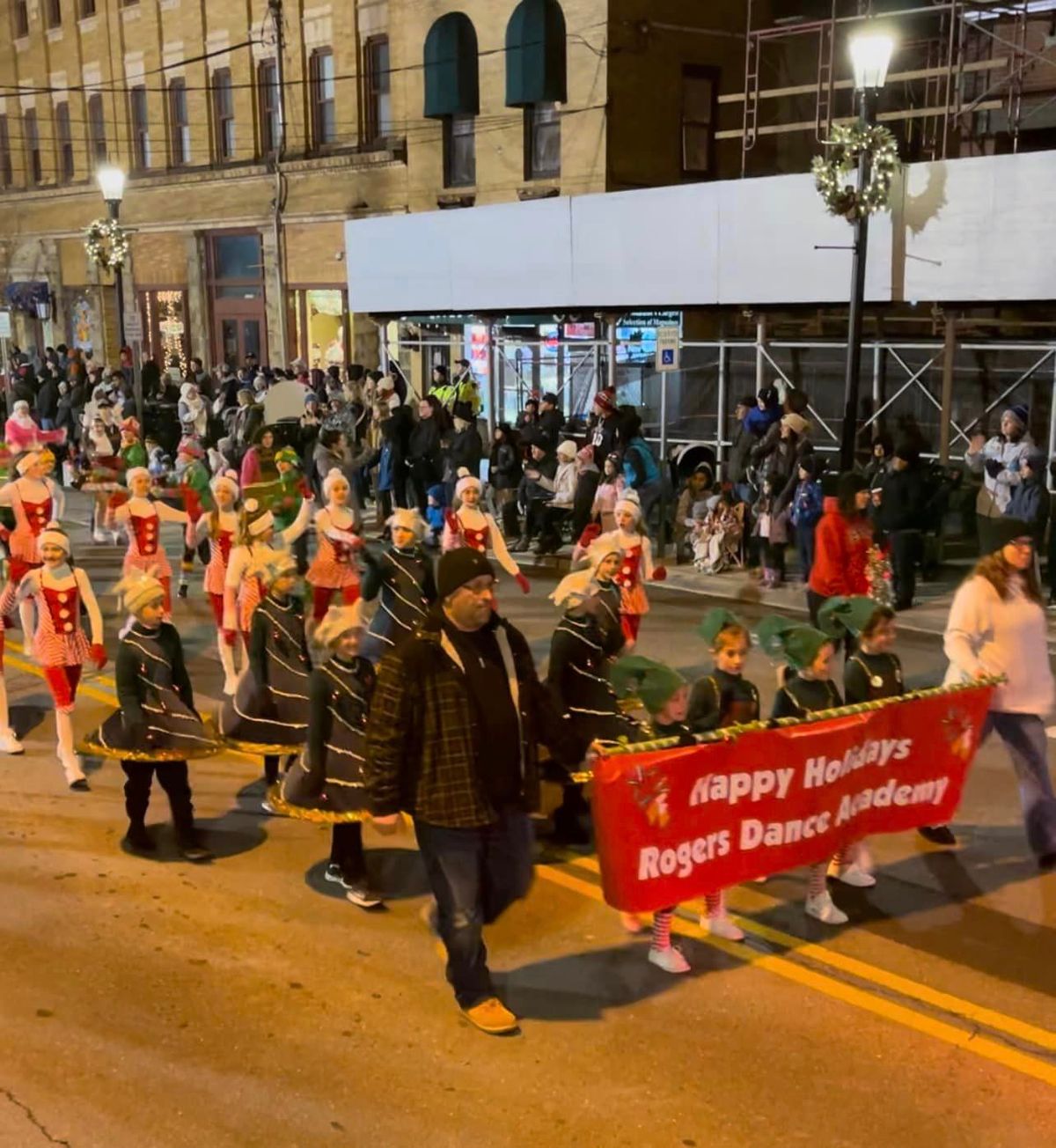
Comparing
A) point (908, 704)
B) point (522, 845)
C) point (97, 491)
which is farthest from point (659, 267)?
point (522, 845)

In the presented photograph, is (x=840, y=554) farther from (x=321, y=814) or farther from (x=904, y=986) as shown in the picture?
(x=321, y=814)

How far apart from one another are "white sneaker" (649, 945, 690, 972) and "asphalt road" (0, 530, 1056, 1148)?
0.20ft

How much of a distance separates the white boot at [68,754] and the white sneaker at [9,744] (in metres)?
0.81

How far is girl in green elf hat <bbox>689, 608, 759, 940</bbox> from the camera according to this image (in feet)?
19.8

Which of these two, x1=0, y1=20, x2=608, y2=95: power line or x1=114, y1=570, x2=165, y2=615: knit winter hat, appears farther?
x1=0, y1=20, x2=608, y2=95: power line

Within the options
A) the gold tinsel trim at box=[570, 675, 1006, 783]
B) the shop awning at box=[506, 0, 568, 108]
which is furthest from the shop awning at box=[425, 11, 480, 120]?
the gold tinsel trim at box=[570, 675, 1006, 783]

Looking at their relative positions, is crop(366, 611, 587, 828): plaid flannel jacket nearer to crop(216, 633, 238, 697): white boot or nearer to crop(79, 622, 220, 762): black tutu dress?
crop(79, 622, 220, 762): black tutu dress

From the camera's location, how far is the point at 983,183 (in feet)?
47.5

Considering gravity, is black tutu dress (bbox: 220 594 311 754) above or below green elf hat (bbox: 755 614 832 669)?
below

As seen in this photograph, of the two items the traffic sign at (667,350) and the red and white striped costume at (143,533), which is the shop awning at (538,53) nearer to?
the traffic sign at (667,350)

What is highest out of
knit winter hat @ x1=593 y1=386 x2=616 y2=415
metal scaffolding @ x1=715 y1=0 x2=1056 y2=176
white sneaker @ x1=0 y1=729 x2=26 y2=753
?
metal scaffolding @ x1=715 y1=0 x2=1056 y2=176

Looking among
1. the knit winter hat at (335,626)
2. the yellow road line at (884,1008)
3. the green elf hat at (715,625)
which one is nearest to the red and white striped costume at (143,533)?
the knit winter hat at (335,626)

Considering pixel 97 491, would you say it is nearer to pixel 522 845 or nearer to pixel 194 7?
pixel 522 845

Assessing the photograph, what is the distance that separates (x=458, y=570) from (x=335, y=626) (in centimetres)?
159
